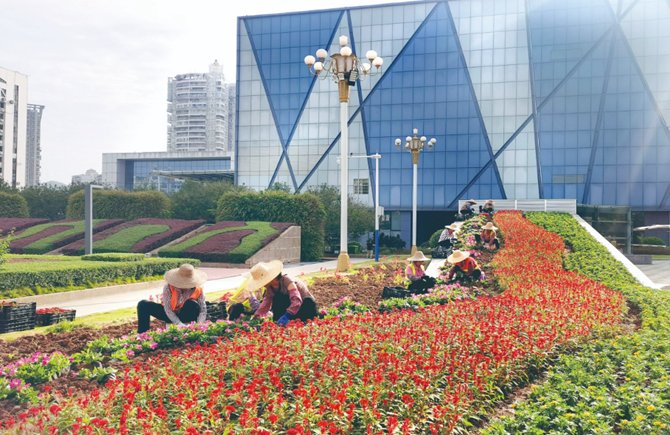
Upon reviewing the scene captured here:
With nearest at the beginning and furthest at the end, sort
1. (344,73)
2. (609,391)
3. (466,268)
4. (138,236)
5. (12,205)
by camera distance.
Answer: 1. (609,391)
2. (466,268)
3. (344,73)
4. (138,236)
5. (12,205)

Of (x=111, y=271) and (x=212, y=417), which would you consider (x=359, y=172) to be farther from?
(x=212, y=417)

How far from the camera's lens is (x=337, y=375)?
5.10 metres

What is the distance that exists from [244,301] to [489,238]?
39.3ft

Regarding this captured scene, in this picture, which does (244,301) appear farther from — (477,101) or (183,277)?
(477,101)

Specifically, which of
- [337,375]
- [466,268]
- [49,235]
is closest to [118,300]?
[466,268]

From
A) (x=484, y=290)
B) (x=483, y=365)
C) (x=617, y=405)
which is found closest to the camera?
(x=617, y=405)

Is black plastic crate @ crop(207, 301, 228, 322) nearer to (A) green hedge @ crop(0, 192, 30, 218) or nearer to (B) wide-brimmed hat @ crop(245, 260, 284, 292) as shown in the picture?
(B) wide-brimmed hat @ crop(245, 260, 284, 292)

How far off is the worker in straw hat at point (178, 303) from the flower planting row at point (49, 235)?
70.1ft

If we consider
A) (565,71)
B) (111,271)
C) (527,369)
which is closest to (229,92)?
(565,71)

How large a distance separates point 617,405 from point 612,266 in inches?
437

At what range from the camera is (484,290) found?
12117 millimetres

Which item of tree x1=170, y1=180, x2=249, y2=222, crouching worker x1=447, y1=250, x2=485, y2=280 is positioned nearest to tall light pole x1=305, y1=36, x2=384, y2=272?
crouching worker x1=447, y1=250, x2=485, y2=280

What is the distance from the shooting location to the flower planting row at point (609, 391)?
14.1 ft

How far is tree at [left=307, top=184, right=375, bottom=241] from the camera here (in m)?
38.5
